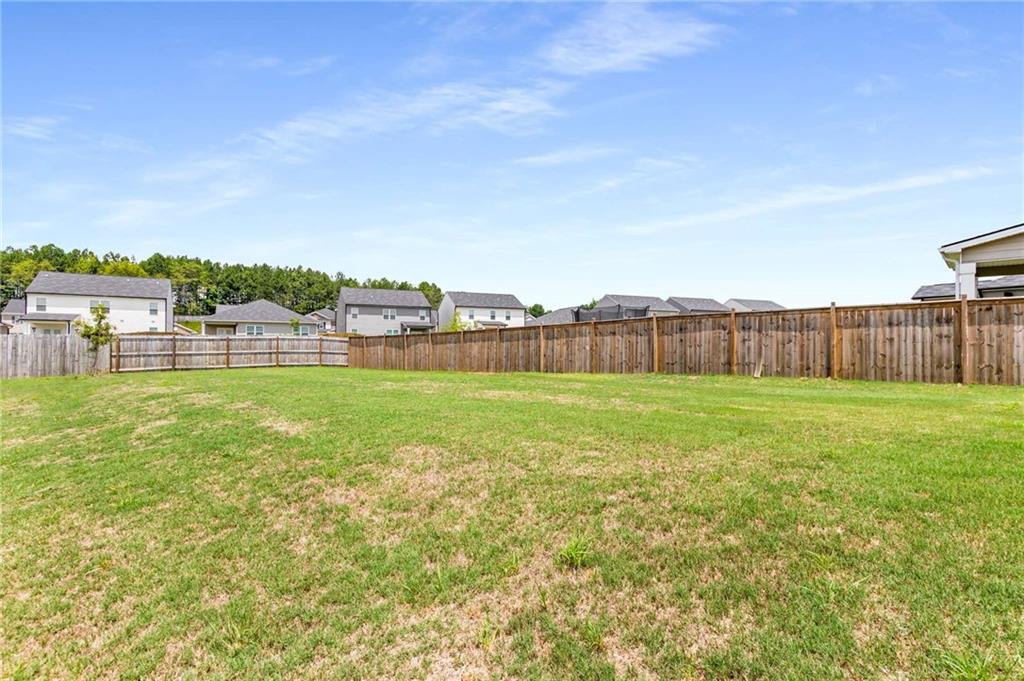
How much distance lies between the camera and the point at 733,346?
1309cm

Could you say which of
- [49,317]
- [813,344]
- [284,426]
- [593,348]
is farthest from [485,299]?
[284,426]

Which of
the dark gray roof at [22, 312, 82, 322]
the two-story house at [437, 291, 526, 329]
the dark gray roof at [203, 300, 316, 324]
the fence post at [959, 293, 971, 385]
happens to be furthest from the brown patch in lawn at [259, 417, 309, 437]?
the dark gray roof at [203, 300, 316, 324]

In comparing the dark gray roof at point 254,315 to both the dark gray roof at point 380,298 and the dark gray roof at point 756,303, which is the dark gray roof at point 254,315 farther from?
the dark gray roof at point 756,303

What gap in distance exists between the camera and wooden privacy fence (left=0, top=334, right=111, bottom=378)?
20078 millimetres

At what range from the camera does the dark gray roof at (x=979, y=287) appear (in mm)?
18453

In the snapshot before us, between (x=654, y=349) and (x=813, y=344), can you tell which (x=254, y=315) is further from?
(x=813, y=344)

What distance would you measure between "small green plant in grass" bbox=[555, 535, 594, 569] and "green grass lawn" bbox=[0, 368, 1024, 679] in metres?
0.02

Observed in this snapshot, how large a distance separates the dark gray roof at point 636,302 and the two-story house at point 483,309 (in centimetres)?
1066

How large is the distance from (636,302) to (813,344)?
151ft

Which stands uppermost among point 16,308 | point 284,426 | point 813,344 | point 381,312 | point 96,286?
point 96,286

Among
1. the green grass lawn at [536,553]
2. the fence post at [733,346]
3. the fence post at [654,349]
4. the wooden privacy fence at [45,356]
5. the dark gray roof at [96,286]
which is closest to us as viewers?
the green grass lawn at [536,553]

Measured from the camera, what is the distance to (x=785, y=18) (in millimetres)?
8734

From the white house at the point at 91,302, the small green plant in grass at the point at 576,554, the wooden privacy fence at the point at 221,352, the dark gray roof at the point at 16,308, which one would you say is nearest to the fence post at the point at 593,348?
the small green plant in grass at the point at 576,554

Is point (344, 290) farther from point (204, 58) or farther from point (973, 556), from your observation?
point (973, 556)
